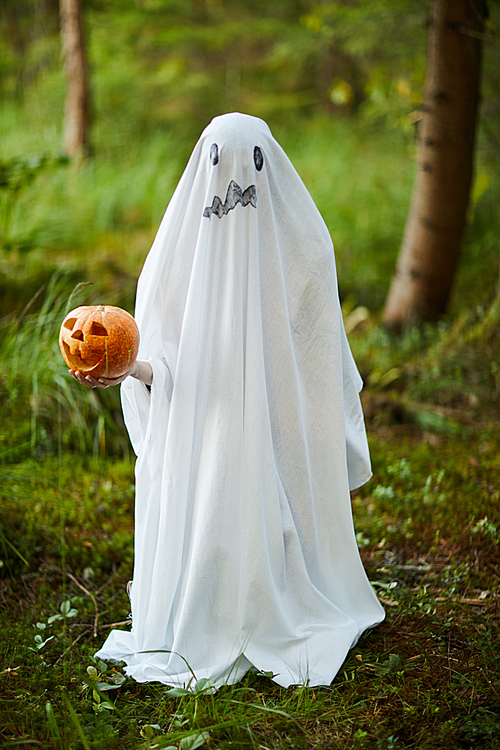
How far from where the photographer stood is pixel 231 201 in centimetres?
208

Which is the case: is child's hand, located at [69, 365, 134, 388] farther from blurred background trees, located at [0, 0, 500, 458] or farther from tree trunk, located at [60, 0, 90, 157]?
tree trunk, located at [60, 0, 90, 157]

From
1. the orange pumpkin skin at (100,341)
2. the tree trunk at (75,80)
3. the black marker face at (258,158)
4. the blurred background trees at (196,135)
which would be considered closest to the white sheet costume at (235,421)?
the black marker face at (258,158)

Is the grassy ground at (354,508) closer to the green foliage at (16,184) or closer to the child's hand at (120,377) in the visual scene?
the green foliage at (16,184)

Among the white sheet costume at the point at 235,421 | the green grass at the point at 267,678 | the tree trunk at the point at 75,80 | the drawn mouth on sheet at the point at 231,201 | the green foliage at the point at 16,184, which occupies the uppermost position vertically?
the tree trunk at the point at 75,80

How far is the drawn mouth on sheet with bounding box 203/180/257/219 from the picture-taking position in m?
2.08

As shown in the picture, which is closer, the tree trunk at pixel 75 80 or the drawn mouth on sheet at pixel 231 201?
the drawn mouth on sheet at pixel 231 201

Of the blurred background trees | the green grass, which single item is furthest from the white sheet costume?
the blurred background trees

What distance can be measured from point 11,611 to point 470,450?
9.64 feet

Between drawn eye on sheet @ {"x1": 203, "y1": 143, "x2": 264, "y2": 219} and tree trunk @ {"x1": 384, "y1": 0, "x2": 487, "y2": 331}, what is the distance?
3212 millimetres

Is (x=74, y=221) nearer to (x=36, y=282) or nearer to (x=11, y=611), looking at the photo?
(x=36, y=282)

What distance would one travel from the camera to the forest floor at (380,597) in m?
2.00

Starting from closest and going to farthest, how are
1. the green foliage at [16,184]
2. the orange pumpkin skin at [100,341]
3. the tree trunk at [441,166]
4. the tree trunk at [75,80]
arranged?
the orange pumpkin skin at [100,341] < the green foliage at [16,184] < the tree trunk at [441,166] < the tree trunk at [75,80]

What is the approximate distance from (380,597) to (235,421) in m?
1.25

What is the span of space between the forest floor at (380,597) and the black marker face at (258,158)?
6.00ft
